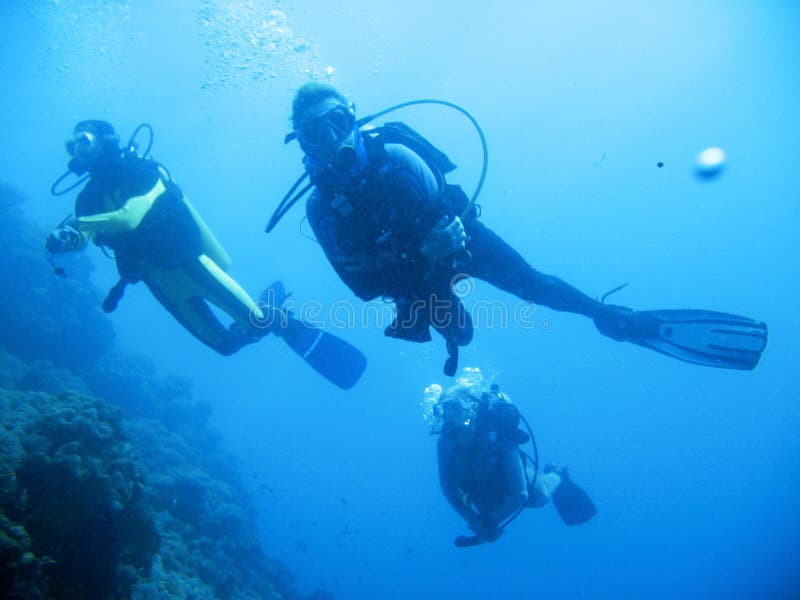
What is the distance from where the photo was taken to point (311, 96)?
3873mm

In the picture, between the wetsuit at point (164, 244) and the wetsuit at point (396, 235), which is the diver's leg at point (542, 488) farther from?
the wetsuit at point (164, 244)

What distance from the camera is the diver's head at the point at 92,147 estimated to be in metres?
6.02

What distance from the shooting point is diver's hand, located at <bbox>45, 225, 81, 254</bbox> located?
5594 millimetres

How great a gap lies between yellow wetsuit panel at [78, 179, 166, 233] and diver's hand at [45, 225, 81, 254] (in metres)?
0.31

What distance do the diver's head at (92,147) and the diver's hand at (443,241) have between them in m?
5.43

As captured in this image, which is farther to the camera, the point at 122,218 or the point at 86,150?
the point at 86,150

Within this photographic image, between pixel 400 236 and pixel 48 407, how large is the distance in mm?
6875

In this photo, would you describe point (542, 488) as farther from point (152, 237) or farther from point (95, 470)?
point (152, 237)

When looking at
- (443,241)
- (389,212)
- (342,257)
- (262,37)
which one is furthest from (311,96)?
(262,37)

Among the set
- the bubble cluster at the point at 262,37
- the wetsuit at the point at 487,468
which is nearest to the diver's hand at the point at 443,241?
the wetsuit at the point at 487,468

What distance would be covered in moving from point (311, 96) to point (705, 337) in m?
5.43

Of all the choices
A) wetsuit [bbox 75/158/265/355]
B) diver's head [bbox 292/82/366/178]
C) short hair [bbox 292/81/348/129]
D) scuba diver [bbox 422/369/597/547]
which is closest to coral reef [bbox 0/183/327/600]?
wetsuit [bbox 75/158/265/355]

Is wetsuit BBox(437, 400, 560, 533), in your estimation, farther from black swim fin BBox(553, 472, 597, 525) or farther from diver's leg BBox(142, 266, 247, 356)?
diver's leg BBox(142, 266, 247, 356)

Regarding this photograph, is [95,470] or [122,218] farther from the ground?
[122,218]
